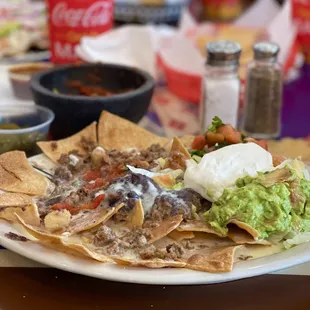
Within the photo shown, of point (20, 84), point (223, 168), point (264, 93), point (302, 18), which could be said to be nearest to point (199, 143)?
point (223, 168)

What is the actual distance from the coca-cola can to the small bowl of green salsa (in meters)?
0.62

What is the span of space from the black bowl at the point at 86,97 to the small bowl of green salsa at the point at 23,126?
0.05 meters

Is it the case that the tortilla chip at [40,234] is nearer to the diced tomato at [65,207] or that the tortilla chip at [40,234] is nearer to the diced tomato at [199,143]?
the diced tomato at [65,207]

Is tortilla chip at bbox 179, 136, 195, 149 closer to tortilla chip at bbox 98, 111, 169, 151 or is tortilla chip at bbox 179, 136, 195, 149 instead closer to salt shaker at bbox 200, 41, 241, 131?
tortilla chip at bbox 98, 111, 169, 151

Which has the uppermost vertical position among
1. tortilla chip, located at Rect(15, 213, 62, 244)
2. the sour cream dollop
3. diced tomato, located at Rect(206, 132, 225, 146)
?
the sour cream dollop

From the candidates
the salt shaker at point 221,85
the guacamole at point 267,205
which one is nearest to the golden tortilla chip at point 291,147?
the salt shaker at point 221,85

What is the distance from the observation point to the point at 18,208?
1.34 metres

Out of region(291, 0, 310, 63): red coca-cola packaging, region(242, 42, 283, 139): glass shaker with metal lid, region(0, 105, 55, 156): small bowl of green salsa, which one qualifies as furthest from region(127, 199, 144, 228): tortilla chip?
region(291, 0, 310, 63): red coca-cola packaging

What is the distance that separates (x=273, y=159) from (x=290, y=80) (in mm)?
1320

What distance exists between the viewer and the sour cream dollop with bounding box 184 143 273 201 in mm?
1348

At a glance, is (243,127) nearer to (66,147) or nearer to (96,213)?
(66,147)

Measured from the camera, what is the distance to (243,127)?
2168 millimetres

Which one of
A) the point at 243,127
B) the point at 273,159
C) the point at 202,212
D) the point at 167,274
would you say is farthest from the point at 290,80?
the point at 167,274

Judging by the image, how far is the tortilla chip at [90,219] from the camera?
1.28m
